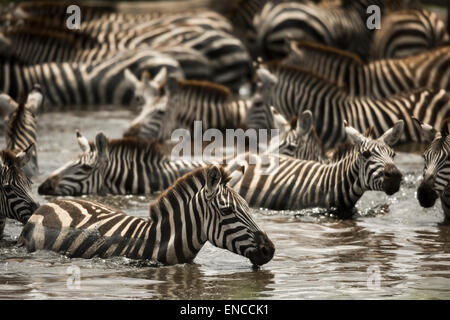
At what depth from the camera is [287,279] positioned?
929 centimetres

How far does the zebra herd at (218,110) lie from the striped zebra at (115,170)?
0.05 ft

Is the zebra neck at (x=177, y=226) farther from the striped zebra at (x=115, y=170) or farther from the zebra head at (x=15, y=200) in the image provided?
the striped zebra at (x=115, y=170)

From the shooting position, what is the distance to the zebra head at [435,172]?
11.1 meters

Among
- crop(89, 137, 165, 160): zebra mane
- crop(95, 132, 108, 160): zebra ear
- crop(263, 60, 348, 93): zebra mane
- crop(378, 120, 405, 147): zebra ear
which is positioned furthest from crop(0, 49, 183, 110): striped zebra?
crop(378, 120, 405, 147): zebra ear

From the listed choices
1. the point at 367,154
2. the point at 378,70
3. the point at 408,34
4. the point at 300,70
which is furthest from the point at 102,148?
the point at 408,34

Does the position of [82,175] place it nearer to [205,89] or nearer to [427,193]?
[427,193]

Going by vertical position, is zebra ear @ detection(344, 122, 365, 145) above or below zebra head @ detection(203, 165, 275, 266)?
above

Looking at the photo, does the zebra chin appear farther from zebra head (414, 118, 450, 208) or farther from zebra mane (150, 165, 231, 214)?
zebra head (414, 118, 450, 208)

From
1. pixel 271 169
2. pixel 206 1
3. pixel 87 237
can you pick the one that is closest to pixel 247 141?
pixel 271 169

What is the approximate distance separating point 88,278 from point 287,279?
63.1 inches

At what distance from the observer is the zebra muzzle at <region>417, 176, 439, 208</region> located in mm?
11109

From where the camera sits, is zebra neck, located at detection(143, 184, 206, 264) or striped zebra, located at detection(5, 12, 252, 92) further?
striped zebra, located at detection(5, 12, 252, 92)

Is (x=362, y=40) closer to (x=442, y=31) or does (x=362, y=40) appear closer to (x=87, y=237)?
(x=442, y=31)

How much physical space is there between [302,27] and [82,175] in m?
11.6
